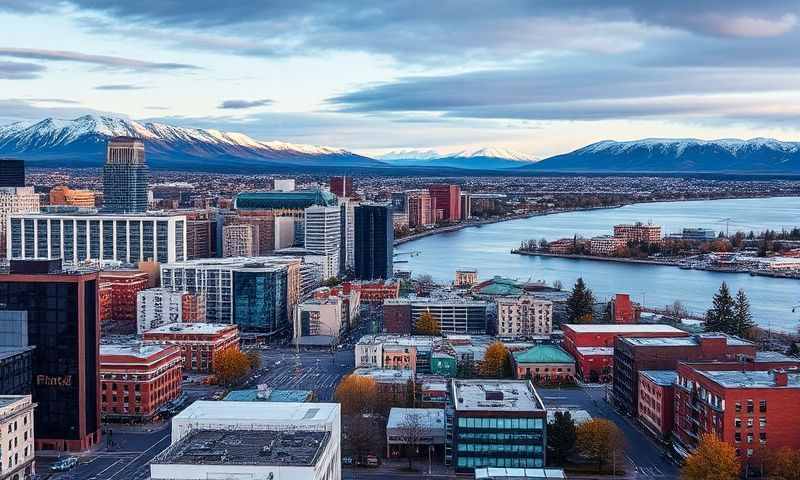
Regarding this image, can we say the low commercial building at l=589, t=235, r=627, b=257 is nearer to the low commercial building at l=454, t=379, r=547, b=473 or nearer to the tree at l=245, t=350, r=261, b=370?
the tree at l=245, t=350, r=261, b=370

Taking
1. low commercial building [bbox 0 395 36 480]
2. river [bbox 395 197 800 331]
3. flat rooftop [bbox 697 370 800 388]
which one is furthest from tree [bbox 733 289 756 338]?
low commercial building [bbox 0 395 36 480]

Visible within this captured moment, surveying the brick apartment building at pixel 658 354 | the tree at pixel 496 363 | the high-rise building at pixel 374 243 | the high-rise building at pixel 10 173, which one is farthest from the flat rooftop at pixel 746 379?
the high-rise building at pixel 10 173

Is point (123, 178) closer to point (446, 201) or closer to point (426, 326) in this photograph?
point (426, 326)

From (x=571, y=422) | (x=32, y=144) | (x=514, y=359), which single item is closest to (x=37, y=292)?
(x=571, y=422)

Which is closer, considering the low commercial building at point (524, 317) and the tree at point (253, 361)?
the tree at point (253, 361)

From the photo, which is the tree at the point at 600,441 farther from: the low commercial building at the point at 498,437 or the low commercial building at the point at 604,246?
the low commercial building at the point at 604,246

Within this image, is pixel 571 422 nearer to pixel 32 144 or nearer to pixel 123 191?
pixel 123 191
